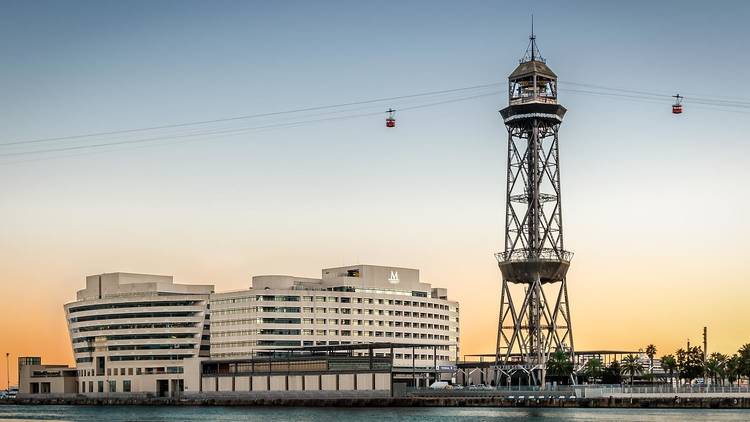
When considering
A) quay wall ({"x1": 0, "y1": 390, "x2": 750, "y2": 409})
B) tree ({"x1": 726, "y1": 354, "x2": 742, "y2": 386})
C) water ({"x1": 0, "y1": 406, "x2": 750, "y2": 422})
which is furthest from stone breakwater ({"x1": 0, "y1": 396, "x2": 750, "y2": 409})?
tree ({"x1": 726, "y1": 354, "x2": 742, "y2": 386})

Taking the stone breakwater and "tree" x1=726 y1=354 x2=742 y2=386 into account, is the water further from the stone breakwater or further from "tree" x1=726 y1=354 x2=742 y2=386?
"tree" x1=726 y1=354 x2=742 y2=386

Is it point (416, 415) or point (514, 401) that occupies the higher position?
point (514, 401)

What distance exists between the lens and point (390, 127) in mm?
147625

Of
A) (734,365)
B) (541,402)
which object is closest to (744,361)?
(734,365)

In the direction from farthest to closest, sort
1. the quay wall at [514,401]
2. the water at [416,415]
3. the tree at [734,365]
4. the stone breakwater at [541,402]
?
1. the tree at [734,365]
2. the quay wall at [514,401]
3. the stone breakwater at [541,402]
4. the water at [416,415]

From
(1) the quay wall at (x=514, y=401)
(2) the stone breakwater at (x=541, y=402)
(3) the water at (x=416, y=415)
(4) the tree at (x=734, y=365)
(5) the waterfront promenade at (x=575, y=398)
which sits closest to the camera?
(3) the water at (x=416, y=415)

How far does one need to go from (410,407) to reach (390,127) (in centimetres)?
6244

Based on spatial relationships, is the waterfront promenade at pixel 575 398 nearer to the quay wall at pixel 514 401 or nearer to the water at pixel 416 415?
the quay wall at pixel 514 401

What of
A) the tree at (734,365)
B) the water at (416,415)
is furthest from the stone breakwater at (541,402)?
the tree at (734,365)

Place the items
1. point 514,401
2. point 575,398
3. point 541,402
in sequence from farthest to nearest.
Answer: point 514,401
point 541,402
point 575,398

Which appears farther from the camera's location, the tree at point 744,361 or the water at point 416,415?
the tree at point 744,361

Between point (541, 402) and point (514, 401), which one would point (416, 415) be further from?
point (514, 401)

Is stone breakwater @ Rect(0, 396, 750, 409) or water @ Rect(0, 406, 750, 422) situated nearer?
water @ Rect(0, 406, 750, 422)

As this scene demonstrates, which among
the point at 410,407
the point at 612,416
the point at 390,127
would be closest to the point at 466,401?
the point at 410,407
